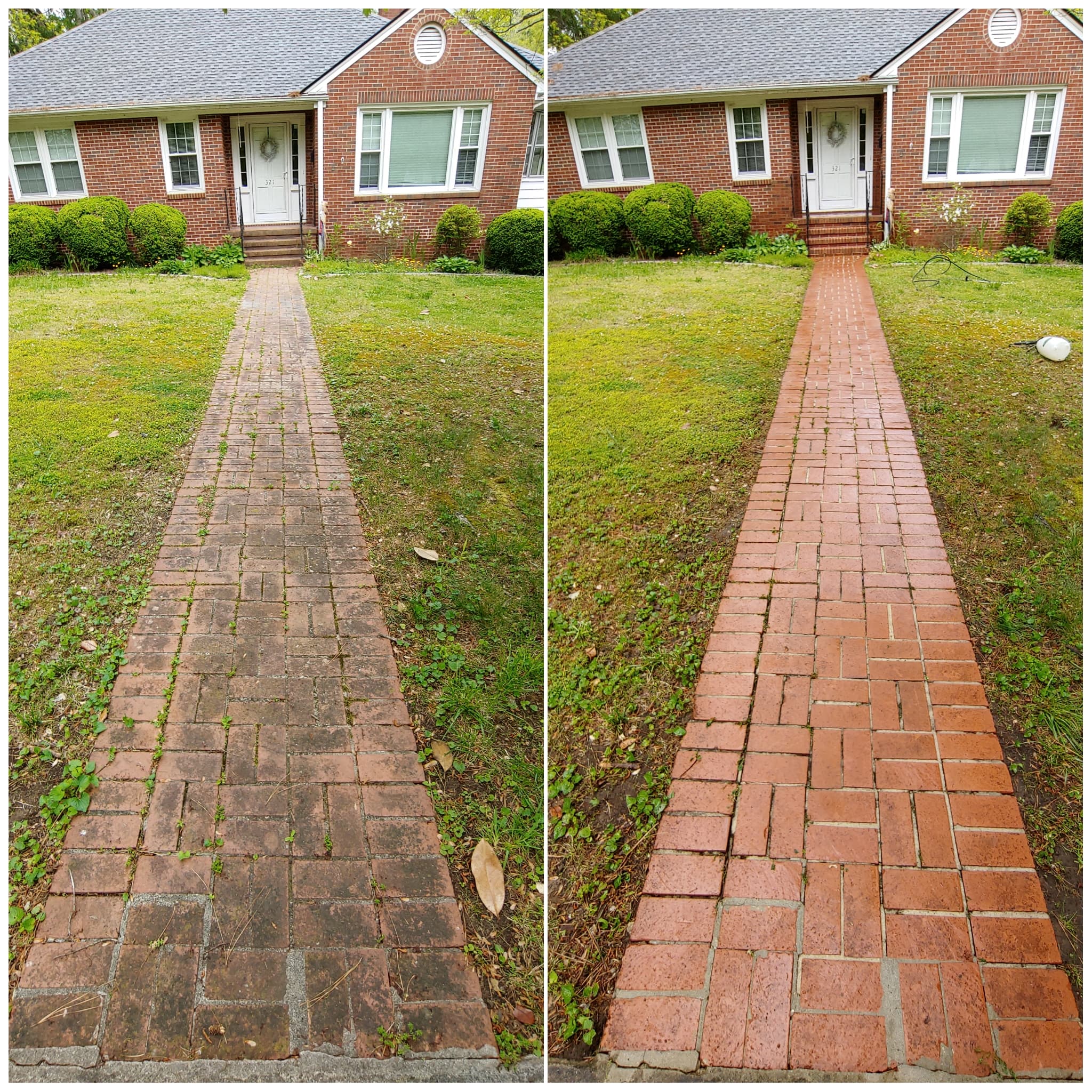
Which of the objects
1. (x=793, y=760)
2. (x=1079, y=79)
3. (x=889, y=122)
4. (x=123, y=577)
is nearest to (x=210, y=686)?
(x=123, y=577)

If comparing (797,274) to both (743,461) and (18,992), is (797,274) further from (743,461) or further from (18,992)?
(18,992)

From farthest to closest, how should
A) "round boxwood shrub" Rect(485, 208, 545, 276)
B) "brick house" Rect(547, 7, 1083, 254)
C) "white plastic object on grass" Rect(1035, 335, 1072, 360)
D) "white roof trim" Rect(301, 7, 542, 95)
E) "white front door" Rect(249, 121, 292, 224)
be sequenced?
"white front door" Rect(249, 121, 292, 224)
"round boxwood shrub" Rect(485, 208, 545, 276)
"white roof trim" Rect(301, 7, 542, 95)
"brick house" Rect(547, 7, 1083, 254)
"white plastic object on grass" Rect(1035, 335, 1072, 360)

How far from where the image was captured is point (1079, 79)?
40.8ft

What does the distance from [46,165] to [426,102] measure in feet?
22.3

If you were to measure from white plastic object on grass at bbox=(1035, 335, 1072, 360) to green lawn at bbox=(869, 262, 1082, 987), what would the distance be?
0.23 feet

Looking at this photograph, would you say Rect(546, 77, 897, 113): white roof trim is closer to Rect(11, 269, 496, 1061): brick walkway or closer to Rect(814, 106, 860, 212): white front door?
Rect(814, 106, 860, 212): white front door

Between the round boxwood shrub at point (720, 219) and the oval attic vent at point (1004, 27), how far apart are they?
4.39 meters

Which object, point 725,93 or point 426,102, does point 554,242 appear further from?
point 725,93

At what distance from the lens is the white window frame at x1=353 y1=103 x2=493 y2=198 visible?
13.3 metres

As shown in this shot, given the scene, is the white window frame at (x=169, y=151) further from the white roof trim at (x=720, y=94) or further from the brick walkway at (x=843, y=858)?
the brick walkway at (x=843, y=858)

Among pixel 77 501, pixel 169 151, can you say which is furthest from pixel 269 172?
pixel 77 501

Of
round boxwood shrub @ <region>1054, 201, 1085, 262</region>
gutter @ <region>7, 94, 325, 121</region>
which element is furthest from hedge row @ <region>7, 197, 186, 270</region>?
round boxwood shrub @ <region>1054, 201, 1085, 262</region>

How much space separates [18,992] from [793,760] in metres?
2.57

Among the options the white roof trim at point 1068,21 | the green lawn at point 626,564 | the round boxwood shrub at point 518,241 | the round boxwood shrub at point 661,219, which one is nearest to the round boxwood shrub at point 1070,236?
the white roof trim at point 1068,21
